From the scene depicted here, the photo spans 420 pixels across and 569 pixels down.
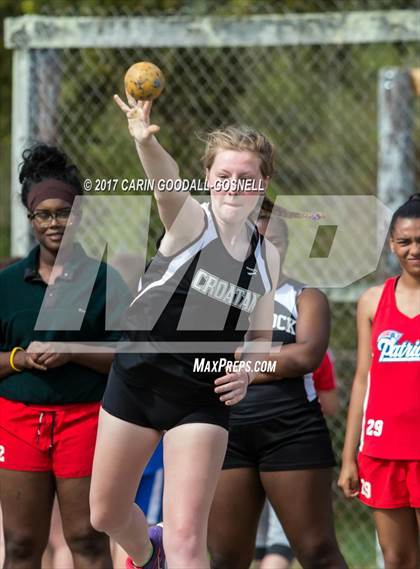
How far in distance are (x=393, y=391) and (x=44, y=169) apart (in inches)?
75.0

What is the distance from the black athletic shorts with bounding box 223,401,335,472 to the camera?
16.2ft

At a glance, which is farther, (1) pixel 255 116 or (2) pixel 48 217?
(1) pixel 255 116

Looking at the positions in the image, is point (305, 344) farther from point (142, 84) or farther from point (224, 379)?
point (142, 84)

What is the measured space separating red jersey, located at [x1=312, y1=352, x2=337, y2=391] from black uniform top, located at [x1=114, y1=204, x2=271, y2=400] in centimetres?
137

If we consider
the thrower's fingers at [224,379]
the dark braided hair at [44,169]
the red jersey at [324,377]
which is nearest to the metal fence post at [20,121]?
the dark braided hair at [44,169]

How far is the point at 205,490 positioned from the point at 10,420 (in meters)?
1.19

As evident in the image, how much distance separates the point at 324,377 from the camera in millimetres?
5688

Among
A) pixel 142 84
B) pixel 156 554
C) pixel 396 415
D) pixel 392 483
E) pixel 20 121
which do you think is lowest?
pixel 156 554

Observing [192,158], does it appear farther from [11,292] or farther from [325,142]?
[11,292]

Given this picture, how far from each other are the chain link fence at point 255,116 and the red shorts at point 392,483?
1.85 m

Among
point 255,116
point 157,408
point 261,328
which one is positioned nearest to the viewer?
point 157,408

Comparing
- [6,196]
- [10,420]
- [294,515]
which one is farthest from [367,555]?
[6,196]
